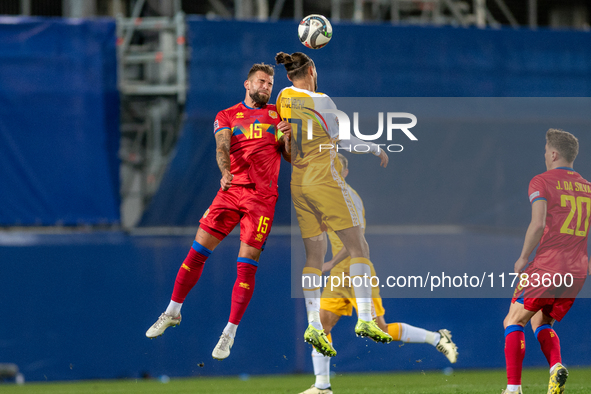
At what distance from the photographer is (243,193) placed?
21.0 feet

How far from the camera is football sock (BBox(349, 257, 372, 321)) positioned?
20.1 feet

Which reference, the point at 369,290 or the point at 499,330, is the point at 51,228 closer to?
the point at 369,290

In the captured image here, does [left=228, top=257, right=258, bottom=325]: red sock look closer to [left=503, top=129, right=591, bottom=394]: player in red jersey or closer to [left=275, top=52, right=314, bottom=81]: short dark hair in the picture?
[left=275, top=52, right=314, bottom=81]: short dark hair

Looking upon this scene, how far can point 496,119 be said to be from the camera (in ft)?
31.4

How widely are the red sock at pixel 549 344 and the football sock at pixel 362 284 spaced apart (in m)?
1.52

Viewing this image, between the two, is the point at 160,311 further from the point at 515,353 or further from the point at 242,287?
the point at 515,353

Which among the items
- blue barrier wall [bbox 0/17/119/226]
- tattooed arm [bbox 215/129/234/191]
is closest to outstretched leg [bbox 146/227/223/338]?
tattooed arm [bbox 215/129/234/191]

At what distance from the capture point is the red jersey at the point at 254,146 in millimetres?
6414

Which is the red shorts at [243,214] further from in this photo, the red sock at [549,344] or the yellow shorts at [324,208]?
the red sock at [549,344]

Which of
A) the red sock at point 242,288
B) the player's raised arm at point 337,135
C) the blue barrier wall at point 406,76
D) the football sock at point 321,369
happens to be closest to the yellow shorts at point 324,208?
the player's raised arm at point 337,135

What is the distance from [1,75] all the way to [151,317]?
3.73 meters

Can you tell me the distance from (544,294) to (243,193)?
267cm

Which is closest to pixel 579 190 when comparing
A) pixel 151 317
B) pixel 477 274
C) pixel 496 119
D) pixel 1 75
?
pixel 477 274

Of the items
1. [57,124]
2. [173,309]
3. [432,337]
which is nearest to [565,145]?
[432,337]
